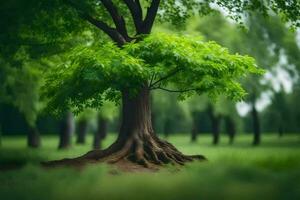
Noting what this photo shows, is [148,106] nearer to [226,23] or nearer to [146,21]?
[146,21]

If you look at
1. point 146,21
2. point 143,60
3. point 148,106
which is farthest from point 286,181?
point 146,21

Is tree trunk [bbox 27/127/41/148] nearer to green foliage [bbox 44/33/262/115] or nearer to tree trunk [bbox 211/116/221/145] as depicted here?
tree trunk [bbox 211/116/221/145]

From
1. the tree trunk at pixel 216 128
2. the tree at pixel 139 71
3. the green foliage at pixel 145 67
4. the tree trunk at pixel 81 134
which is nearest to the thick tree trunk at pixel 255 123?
the tree trunk at pixel 216 128

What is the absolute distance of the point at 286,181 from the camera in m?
10.3

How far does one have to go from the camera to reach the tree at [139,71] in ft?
51.1

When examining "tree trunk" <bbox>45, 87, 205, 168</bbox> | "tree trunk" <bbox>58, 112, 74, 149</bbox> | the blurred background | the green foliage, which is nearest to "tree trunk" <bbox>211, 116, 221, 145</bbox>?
the blurred background

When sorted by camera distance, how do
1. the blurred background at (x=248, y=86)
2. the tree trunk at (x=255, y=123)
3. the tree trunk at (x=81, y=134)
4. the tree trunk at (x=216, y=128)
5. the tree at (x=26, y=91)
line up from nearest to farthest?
1. the tree at (x=26, y=91)
2. the blurred background at (x=248, y=86)
3. the tree trunk at (x=255, y=123)
4. the tree trunk at (x=81, y=134)
5. the tree trunk at (x=216, y=128)

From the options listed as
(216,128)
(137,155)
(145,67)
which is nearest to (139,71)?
(145,67)

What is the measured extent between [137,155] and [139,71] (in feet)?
11.3

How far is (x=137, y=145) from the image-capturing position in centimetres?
1758

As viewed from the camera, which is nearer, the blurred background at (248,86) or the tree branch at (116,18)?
the tree branch at (116,18)

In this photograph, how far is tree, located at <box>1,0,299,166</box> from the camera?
15.6 meters

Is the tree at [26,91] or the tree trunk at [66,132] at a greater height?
the tree at [26,91]

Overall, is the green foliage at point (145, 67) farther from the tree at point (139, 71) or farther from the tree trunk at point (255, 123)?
the tree trunk at point (255, 123)
